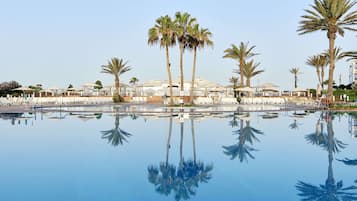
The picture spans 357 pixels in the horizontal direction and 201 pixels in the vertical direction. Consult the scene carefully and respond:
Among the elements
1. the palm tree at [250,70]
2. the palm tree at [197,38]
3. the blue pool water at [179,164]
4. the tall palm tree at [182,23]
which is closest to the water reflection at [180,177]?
the blue pool water at [179,164]

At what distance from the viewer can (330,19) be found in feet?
90.2

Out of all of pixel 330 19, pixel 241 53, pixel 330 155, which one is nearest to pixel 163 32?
pixel 330 19

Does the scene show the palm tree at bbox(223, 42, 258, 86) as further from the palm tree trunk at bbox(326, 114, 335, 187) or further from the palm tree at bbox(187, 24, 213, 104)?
the palm tree trunk at bbox(326, 114, 335, 187)

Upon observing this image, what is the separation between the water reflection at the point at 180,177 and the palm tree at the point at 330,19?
23.0 meters

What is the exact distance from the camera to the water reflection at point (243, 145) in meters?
9.08

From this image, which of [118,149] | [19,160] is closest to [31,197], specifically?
[19,160]

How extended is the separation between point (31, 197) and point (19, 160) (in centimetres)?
347

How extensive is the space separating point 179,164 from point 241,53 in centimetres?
3520

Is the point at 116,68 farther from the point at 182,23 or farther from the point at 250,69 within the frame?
the point at 250,69

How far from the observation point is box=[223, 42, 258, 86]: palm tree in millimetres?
41531

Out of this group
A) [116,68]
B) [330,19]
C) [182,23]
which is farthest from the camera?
[116,68]

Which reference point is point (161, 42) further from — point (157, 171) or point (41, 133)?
point (157, 171)

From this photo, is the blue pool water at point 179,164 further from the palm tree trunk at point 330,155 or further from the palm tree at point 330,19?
the palm tree at point 330,19

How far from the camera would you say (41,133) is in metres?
13.8
